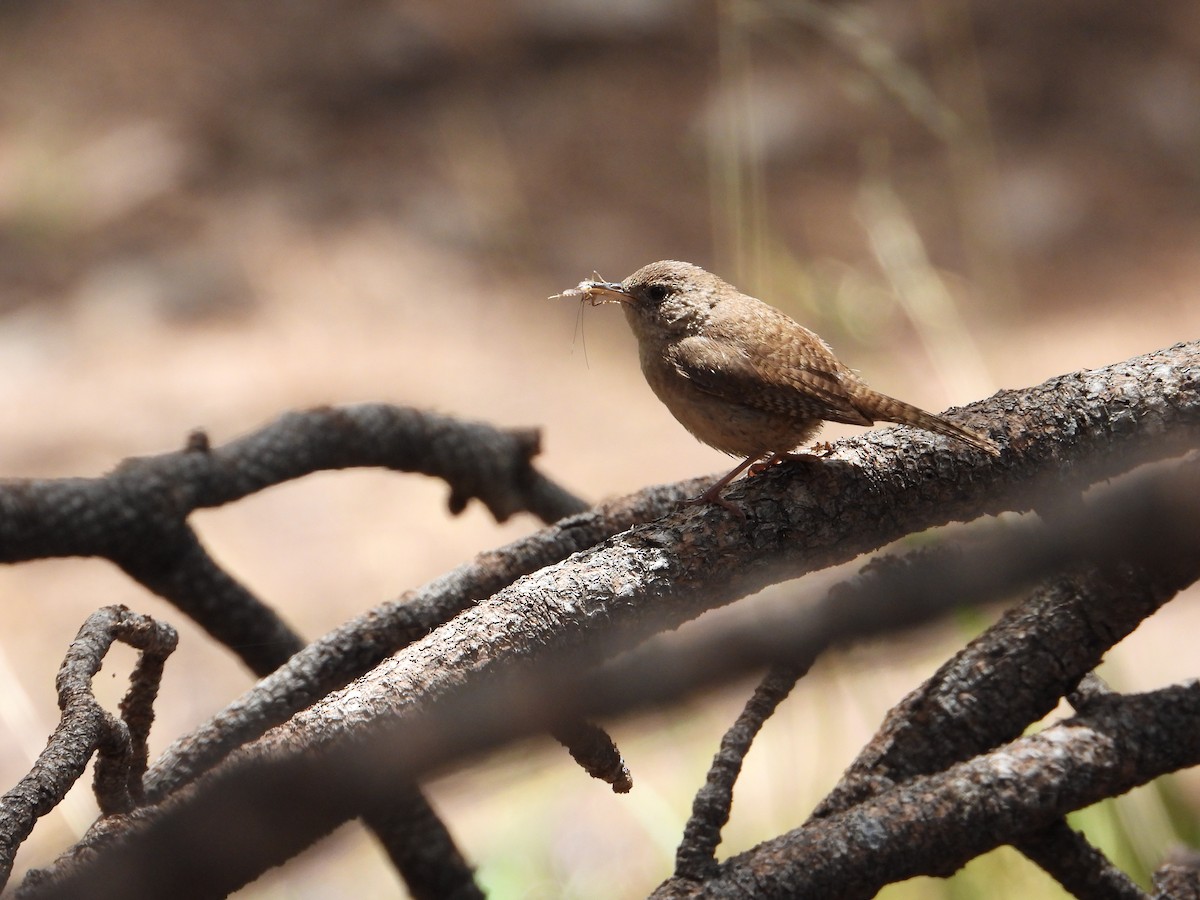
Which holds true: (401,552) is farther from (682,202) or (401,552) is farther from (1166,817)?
(1166,817)

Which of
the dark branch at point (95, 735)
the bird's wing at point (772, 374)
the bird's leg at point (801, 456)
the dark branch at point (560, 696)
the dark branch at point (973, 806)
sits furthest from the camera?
the bird's wing at point (772, 374)

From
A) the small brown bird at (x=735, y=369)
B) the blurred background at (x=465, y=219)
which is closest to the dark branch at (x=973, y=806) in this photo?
the small brown bird at (x=735, y=369)

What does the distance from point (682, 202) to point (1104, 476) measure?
704 cm

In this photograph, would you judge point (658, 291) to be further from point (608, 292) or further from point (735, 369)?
point (735, 369)

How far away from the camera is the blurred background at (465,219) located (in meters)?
6.77

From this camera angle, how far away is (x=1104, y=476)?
1.98 metres

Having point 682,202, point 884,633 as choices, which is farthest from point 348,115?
point 884,633

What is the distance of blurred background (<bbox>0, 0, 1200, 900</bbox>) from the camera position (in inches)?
267

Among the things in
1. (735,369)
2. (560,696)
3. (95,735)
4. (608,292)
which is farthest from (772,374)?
(560,696)

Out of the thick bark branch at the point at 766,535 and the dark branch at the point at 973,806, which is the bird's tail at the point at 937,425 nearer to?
the thick bark branch at the point at 766,535

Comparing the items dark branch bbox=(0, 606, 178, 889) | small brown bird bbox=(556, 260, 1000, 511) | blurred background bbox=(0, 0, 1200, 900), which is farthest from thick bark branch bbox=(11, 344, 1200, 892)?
blurred background bbox=(0, 0, 1200, 900)

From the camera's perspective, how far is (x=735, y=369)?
250 cm

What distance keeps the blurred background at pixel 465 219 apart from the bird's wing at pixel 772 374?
299 centimetres

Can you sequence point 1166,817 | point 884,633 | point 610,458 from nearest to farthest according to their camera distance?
point 884,633, point 1166,817, point 610,458
